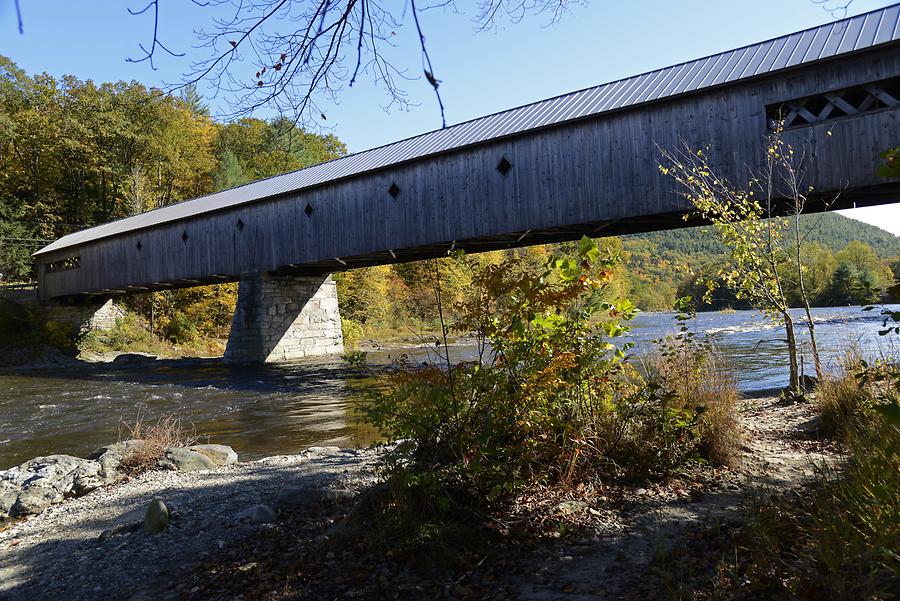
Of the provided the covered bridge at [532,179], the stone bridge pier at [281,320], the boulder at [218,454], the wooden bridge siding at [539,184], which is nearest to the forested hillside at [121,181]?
the stone bridge pier at [281,320]

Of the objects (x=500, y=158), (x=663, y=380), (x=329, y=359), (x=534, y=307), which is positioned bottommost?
(x=329, y=359)

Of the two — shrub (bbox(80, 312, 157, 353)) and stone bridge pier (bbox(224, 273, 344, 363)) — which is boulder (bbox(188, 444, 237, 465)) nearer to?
stone bridge pier (bbox(224, 273, 344, 363))

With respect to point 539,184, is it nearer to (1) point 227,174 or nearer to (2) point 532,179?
(2) point 532,179

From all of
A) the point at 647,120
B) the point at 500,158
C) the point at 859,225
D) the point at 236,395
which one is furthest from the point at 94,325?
the point at 859,225

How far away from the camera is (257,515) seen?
352 centimetres

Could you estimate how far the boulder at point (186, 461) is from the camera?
18.5 feet

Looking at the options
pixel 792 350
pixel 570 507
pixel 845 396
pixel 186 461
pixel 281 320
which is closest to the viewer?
pixel 570 507

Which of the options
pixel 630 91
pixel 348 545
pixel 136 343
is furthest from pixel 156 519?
pixel 136 343

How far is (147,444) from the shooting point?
589cm

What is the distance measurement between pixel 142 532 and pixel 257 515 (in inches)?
31.8

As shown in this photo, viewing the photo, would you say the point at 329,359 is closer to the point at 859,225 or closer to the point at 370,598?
the point at 370,598

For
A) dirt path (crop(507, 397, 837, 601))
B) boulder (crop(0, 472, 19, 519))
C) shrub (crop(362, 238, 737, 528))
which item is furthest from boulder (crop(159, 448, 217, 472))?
dirt path (crop(507, 397, 837, 601))

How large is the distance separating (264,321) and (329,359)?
2.46 m

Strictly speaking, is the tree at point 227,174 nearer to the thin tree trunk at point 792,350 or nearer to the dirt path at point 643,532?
the thin tree trunk at point 792,350
